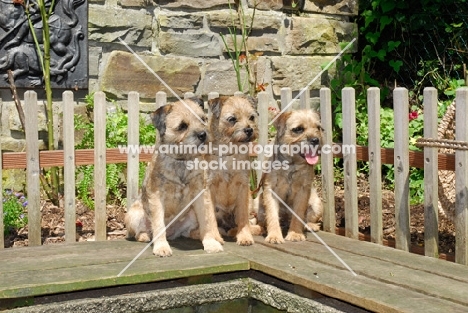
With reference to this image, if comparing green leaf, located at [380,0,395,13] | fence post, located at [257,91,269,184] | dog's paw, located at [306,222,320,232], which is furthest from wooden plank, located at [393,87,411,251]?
green leaf, located at [380,0,395,13]

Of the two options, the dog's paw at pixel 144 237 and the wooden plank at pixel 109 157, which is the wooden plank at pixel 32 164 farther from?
the dog's paw at pixel 144 237

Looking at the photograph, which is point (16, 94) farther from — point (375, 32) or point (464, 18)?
point (464, 18)

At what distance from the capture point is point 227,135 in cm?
548

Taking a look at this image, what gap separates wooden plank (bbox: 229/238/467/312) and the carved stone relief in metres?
2.89

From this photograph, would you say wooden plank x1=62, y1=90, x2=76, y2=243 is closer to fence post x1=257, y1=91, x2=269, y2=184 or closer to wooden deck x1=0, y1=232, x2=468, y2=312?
wooden deck x1=0, y1=232, x2=468, y2=312

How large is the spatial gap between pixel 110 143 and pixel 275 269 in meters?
3.00

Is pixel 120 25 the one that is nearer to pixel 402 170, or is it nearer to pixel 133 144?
pixel 133 144

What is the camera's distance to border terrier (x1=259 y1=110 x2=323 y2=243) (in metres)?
5.65

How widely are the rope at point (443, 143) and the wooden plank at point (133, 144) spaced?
228cm

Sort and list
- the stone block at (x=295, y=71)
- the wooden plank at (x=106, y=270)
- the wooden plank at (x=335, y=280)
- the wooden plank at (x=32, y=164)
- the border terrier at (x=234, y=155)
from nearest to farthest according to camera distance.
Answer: the wooden plank at (x=335, y=280) < the wooden plank at (x=106, y=270) < the border terrier at (x=234, y=155) < the wooden plank at (x=32, y=164) < the stone block at (x=295, y=71)

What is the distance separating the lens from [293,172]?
5.82 m

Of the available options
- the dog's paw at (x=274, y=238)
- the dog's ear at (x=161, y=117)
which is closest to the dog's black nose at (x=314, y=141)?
the dog's paw at (x=274, y=238)

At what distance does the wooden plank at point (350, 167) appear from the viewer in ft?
19.8

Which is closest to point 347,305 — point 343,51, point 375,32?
point 343,51
